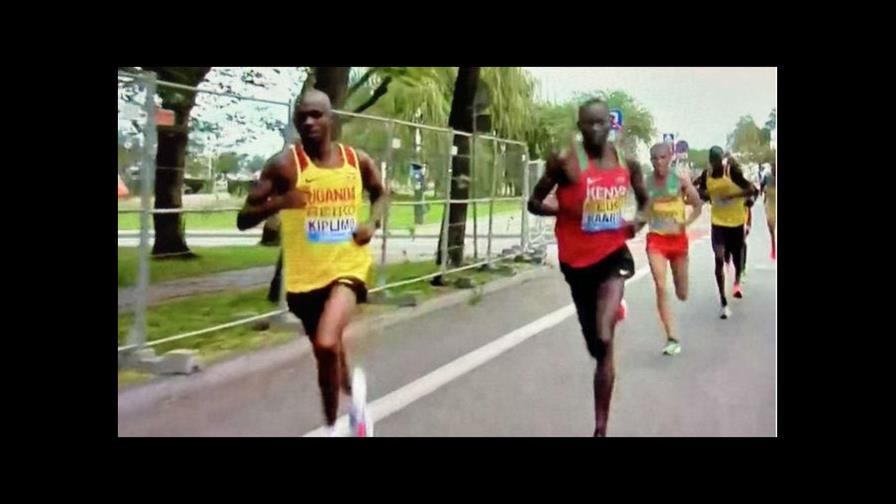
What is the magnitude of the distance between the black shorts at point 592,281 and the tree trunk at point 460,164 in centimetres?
81

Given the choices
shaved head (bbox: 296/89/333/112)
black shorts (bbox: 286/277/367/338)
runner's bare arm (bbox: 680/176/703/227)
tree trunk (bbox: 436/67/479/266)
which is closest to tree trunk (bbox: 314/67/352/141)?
shaved head (bbox: 296/89/333/112)

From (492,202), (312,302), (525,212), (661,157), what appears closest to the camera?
(312,302)

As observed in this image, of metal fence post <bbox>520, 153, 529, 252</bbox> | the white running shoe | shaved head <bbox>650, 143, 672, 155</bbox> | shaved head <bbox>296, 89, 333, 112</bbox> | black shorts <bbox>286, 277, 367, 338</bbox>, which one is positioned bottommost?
the white running shoe

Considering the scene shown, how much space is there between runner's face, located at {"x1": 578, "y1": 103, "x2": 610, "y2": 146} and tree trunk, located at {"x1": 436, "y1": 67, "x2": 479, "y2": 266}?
1.62 ft

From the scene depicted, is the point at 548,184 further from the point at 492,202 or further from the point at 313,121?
the point at 492,202

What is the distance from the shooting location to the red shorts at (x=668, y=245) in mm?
4461

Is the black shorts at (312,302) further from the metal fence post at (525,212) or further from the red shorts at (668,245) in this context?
the red shorts at (668,245)

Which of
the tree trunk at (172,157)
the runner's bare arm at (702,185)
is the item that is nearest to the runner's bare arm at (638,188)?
the runner's bare arm at (702,185)

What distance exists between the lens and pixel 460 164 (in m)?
5.45

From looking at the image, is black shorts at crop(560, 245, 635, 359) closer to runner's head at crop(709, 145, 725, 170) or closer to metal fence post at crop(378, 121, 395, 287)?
runner's head at crop(709, 145, 725, 170)

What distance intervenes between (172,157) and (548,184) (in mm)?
1287

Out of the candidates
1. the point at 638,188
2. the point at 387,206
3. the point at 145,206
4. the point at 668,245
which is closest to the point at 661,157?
the point at 638,188

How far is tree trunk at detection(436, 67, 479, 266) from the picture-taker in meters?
4.86
